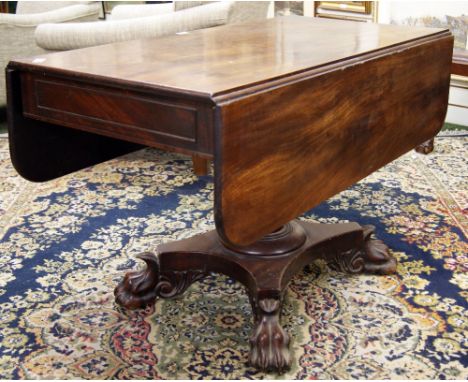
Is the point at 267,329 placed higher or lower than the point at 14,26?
lower

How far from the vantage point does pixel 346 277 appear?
198 cm

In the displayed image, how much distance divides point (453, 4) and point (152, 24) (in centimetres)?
156

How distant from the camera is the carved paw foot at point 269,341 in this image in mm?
1522

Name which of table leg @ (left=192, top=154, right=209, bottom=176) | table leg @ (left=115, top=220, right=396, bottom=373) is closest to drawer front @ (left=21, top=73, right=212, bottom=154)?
table leg @ (left=115, top=220, right=396, bottom=373)

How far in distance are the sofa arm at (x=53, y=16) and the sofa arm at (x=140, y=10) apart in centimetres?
25

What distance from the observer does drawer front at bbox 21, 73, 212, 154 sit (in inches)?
51.1

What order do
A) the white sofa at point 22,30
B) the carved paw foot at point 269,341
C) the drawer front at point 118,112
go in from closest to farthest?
the drawer front at point 118,112 → the carved paw foot at point 269,341 → the white sofa at point 22,30

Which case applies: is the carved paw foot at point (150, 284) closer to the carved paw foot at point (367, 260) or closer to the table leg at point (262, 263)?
the table leg at point (262, 263)

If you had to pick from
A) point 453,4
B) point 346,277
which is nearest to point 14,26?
point 453,4

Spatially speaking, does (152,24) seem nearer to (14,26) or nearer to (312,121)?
(14,26)

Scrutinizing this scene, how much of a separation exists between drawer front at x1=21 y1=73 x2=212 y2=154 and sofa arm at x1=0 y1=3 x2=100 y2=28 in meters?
2.27

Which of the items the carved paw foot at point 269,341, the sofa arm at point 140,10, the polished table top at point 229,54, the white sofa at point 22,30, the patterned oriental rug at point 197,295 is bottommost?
the patterned oriental rug at point 197,295

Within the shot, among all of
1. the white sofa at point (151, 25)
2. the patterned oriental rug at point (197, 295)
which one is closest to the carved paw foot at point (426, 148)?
the patterned oriental rug at point (197, 295)

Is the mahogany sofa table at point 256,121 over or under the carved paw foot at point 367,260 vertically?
over
